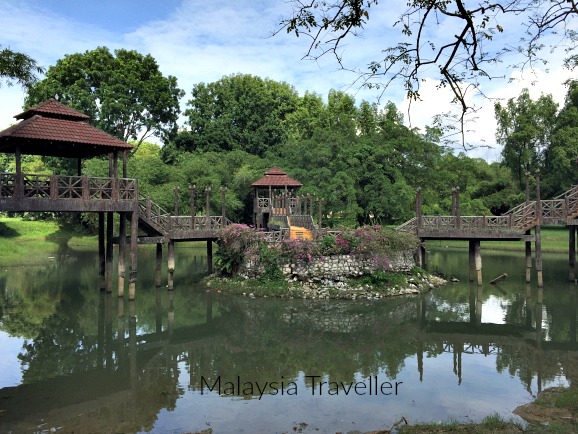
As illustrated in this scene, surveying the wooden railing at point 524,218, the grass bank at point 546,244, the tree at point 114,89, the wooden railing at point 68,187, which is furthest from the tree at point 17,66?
the grass bank at point 546,244

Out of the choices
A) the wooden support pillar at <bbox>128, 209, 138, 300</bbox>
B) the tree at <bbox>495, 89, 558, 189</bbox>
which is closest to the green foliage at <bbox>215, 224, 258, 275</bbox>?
the wooden support pillar at <bbox>128, 209, 138, 300</bbox>

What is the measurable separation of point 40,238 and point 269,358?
3832cm

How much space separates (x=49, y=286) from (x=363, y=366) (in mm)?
18506

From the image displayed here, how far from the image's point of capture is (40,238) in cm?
4478

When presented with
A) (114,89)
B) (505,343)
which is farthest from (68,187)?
(114,89)

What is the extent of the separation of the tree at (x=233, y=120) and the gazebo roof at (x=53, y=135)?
25.6 metres

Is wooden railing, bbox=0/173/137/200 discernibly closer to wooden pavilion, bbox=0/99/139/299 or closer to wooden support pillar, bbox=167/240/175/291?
wooden pavilion, bbox=0/99/139/299

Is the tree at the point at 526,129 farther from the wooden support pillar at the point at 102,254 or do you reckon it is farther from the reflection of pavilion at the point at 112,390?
the reflection of pavilion at the point at 112,390

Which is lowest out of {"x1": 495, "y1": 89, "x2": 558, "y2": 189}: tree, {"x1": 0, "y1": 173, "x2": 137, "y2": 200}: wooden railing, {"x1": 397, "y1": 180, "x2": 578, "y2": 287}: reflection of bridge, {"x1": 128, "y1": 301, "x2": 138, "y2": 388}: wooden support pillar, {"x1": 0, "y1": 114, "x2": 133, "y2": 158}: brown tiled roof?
{"x1": 128, "y1": 301, "x2": 138, "y2": 388}: wooden support pillar

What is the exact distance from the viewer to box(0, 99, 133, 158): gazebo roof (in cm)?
1736

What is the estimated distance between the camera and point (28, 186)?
17766mm

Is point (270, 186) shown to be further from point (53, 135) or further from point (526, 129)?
point (526, 129)

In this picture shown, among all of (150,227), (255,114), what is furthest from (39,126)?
(255,114)

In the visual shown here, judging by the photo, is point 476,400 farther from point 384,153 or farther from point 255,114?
point 255,114
